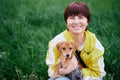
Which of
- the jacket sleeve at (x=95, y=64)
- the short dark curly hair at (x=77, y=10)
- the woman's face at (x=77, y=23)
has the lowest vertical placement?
the jacket sleeve at (x=95, y=64)

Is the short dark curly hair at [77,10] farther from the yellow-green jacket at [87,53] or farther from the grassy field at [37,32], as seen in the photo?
the grassy field at [37,32]

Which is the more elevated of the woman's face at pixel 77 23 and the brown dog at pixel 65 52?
the woman's face at pixel 77 23

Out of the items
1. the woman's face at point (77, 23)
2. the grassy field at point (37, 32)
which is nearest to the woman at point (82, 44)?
the woman's face at point (77, 23)

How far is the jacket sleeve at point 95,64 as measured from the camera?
13.9ft

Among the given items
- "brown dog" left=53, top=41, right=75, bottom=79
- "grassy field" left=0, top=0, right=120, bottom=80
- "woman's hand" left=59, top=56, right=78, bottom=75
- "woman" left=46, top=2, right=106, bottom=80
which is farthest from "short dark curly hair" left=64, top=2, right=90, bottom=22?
"grassy field" left=0, top=0, right=120, bottom=80

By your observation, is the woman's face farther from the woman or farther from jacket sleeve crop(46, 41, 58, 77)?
jacket sleeve crop(46, 41, 58, 77)

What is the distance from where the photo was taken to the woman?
13.6 ft

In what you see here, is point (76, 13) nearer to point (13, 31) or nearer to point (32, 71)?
point (32, 71)

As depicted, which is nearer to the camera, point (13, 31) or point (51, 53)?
point (51, 53)

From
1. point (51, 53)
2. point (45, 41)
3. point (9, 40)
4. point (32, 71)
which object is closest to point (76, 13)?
point (51, 53)

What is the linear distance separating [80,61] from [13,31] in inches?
93.0

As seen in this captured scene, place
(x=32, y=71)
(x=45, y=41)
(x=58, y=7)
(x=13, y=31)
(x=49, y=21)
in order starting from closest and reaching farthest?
(x=32, y=71), (x=45, y=41), (x=13, y=31), (x=49, y=21), (x=58, y=7)

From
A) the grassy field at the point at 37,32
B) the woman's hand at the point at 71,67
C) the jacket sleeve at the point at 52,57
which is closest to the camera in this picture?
the woman's hand at the point at 71,67

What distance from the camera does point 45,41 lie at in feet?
19.5
